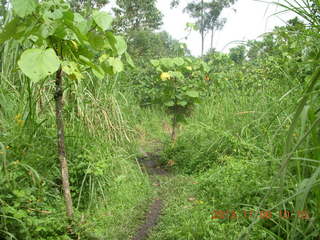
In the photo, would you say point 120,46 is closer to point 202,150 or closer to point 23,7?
point 23,7

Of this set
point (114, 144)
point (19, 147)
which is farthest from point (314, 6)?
point (114, 144)

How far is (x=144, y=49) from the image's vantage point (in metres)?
12.3

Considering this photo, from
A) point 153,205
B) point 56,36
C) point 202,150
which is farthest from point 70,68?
point 202,150

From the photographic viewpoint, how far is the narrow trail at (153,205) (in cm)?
251

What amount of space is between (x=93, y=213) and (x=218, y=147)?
70.7 inches

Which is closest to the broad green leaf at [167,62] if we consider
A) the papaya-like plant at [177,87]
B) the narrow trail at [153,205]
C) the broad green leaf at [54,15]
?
the papaya-like plant at [177,87]

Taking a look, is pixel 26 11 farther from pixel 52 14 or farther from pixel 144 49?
pixel 144 49

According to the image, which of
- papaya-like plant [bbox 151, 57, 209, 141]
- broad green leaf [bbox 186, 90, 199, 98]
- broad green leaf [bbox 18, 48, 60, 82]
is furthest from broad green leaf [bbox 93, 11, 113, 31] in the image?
broad green leaf [bbox 186, 90, 199, 98]

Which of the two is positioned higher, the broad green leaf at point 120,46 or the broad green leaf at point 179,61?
the broad green leaf at point 179,61

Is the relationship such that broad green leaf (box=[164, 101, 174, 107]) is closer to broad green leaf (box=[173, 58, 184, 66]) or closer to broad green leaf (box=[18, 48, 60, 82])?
broad green leaf (box=[173, 58, 184, 66])

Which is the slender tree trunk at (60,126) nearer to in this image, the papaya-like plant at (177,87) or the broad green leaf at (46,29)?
the broad green leaf at (46,29)

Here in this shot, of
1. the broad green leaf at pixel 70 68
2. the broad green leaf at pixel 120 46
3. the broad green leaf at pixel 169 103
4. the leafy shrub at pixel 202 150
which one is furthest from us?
the broad green leaf at pixel 169 103

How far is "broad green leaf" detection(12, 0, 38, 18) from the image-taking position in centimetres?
136

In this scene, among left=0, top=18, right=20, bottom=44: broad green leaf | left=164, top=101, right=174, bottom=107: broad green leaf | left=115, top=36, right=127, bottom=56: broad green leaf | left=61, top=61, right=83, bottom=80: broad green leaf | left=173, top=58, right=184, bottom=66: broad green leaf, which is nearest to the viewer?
left=0, top=18, right=20, bottom=44: broad green leaf
